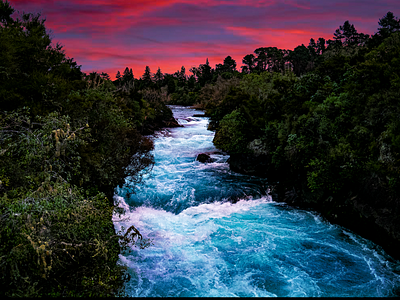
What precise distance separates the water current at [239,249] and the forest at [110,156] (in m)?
1.06

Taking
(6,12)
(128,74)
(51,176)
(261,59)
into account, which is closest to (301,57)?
(261,59)

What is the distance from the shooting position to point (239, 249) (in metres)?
14.3

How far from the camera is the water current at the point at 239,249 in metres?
11.5

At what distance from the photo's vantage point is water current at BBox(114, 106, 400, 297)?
11539 mm

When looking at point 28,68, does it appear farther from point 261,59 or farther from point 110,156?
point 261,59

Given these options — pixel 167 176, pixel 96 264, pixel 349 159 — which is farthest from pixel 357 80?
pixel 96 264

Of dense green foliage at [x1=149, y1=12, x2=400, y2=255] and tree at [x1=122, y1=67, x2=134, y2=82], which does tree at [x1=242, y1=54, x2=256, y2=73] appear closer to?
tree at [x1=122, y1=67, x2=134, y2=82]

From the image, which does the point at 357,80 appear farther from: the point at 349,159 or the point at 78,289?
the point at 78,289

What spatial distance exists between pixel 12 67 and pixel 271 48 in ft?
358

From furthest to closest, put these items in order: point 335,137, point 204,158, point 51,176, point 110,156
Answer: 1. point 204,158
2. point 335,137
3. point 110,156
4. point 51,176

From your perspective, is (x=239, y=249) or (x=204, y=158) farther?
(x=204, y=158)

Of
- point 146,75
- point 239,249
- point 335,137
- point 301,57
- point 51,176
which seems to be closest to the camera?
point 51,176

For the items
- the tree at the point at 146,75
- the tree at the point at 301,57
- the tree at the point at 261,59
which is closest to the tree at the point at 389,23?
the tree at the point at 301,57

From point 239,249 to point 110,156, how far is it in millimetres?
8625
